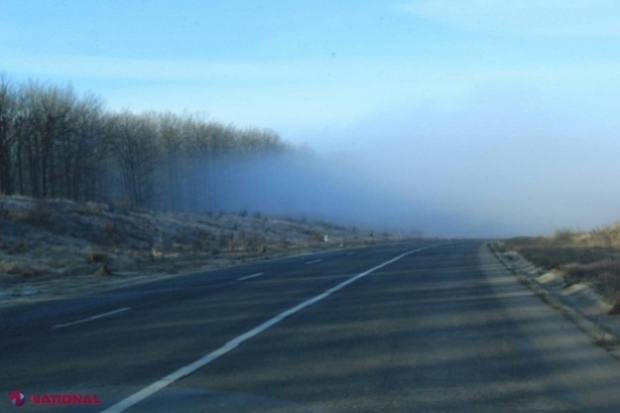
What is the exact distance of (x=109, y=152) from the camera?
267 feet

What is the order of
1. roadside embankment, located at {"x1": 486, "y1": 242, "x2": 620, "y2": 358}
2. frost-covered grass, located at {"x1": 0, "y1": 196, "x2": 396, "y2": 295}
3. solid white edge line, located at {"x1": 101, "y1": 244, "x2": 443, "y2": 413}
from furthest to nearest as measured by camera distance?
frost-covered grass, located at {"x1": 0, "y1": 196, "x2": 396, "y2": 295}, roadside embankment, located at {"x1": 486, "y1": 242, "x2": 620, "y2": 358}, solid white edge line, located at {"x1": 101, "y1": 244, "x2": 443, "y2": 413}

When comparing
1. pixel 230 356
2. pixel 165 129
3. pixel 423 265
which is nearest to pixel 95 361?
pixel 230 356

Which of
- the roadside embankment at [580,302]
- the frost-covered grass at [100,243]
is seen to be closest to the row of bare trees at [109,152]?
the frost-covered grass at [100,243]

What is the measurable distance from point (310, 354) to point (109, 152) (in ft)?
235

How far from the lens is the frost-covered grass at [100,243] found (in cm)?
3469

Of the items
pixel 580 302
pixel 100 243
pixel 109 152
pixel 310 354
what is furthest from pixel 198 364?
pixel 109 152

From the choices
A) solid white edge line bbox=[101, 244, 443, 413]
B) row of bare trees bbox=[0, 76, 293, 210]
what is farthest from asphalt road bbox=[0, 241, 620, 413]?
row of bare trees bbox=[0, 76, 293, 210]

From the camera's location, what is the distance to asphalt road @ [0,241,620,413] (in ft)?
31.1

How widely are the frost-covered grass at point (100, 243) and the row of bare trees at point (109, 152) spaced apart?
30.9ft

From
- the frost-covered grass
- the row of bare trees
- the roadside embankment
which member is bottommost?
the roadside embankment

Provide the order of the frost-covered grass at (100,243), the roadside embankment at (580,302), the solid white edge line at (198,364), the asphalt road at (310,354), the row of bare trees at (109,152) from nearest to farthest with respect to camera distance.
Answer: the solid white edge line at (198,364)
the asphalt road at (310,354)
the roadside embankment at (580,302)
the frost-covered grass at (100,243)
the row of bare trees at (109,152)

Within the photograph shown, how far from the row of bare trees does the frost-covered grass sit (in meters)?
9.41

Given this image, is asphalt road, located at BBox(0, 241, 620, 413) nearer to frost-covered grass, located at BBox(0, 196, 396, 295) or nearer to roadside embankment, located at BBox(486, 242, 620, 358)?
roadside embankment, located at BBox(486, 242, 620, 358)

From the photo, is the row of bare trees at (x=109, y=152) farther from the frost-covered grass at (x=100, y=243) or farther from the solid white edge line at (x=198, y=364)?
the solid white edge line at (x=198, y=364)
